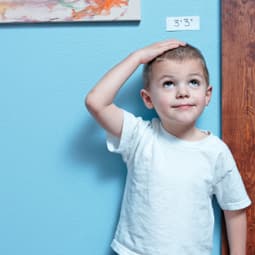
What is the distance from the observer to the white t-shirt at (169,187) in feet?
A: 3.02

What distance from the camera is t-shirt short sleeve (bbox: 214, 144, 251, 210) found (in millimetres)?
950

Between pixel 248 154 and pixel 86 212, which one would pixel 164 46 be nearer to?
pixel 248 154

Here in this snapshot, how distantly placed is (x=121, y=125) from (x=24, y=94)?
263 millimetres

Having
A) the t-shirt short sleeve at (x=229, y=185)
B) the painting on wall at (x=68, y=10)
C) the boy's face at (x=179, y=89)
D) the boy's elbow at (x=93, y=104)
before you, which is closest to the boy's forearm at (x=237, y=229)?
the t-shirt short sleeve at (x=229, y=185)

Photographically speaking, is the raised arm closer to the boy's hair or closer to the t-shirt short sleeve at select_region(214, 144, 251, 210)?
the boy's hair

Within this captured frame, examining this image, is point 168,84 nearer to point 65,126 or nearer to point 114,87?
point 114,87

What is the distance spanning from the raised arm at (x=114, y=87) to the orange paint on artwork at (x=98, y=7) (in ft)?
0.43

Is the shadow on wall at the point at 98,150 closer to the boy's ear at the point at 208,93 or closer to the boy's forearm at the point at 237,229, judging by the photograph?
the boy's ear at the point at 208,93

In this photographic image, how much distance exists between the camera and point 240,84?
0.99m

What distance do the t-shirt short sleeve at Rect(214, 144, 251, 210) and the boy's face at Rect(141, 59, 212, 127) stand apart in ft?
0.44

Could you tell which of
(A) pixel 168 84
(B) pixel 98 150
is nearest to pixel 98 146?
(B) pixel 98 150

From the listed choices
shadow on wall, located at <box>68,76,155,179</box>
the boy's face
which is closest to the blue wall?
shadow on wall, located at <box>68,76,155,179</box>

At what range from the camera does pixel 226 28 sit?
0.97 m

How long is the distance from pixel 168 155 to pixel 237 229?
259 millimetres
